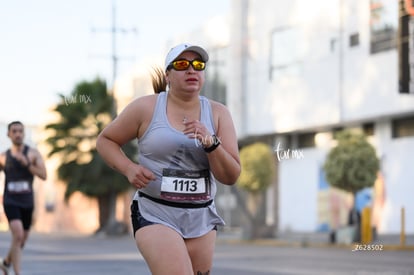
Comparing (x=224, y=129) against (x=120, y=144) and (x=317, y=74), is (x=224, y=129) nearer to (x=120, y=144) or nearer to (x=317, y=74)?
(x=120, y=144)

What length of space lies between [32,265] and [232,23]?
80.0 ft

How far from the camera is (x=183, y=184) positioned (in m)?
5.11

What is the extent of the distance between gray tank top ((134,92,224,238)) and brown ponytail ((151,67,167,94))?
39 cm

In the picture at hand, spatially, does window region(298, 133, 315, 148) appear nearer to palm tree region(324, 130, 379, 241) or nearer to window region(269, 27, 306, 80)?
window region(269, 27, 306, 80)

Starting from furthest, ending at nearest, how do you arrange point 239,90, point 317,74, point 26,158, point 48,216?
point 48,216
point 239,90
point 317,74
point 26,158

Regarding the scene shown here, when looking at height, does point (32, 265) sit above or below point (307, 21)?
below

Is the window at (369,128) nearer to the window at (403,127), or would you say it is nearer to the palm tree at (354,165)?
the window at (403,127)

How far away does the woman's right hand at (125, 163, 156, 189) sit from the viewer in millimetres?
5035

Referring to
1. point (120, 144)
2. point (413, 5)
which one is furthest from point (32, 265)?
point (413, 5)

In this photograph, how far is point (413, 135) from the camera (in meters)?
31.3

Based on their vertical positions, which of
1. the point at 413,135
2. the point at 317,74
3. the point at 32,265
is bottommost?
the point at 32,265

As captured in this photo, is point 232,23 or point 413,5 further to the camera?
point 232,23

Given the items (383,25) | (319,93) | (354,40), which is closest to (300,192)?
(319,93)

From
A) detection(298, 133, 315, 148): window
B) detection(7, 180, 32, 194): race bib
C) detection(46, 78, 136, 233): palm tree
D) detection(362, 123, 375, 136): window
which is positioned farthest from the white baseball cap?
detection(46, 78, 136, 233): palm tree
